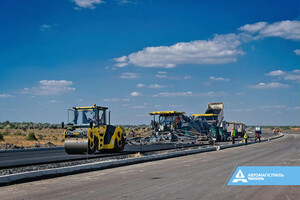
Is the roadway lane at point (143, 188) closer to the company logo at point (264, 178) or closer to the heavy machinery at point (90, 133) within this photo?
the company logo at point (264, 178)

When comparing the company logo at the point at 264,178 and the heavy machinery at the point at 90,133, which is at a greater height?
the heavy machinery at the point at 90,133

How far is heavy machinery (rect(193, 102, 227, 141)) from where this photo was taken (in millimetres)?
37375

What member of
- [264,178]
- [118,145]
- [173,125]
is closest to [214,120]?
[173,125]

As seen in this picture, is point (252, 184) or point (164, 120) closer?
point (252, 184)

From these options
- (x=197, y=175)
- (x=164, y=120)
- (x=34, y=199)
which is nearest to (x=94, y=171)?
(x=197, y=175)

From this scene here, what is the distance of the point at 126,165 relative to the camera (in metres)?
15.1

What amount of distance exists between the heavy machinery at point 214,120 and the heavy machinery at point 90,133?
57.1ft

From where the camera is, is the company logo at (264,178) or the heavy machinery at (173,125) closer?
the company logo at (264,178)

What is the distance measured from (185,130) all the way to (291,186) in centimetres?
2206

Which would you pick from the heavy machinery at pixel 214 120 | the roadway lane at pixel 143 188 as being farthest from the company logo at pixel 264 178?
the heavy machinery at pixel 214 120

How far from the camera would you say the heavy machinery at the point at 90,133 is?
61.5 ft

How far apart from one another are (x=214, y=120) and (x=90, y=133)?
23.1 m

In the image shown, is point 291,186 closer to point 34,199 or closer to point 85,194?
point 85,194

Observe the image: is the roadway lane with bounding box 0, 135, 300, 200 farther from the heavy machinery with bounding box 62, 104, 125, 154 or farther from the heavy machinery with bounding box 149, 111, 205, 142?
the heavy machinery with bounding box 149, 111, 205, 142
